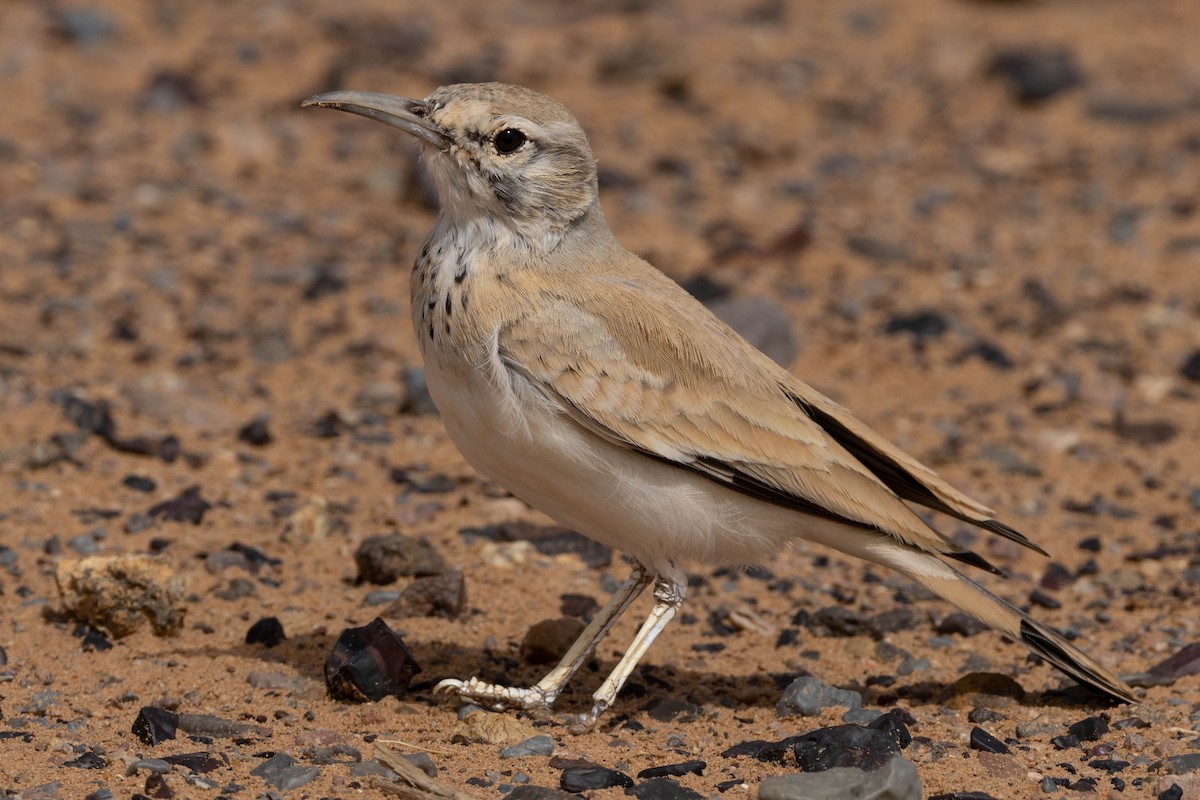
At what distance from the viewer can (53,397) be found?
28.7 ft

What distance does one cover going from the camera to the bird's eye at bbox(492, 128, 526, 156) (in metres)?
6.00

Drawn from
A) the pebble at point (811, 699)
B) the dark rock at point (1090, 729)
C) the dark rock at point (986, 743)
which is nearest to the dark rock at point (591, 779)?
the pebble at point (811, 699)

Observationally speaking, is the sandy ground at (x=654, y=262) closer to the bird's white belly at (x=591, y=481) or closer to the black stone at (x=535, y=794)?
the black stone at (x=535, y=794)

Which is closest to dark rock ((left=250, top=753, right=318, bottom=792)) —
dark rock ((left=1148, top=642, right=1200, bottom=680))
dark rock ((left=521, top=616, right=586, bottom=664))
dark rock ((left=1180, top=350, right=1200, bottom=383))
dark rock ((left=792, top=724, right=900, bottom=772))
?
dark rock ((left=521, top=616, right=586, bottom=664))

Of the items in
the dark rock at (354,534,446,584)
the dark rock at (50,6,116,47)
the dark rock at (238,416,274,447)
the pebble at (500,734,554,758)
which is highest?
the dark rock at (50,6,116,47)

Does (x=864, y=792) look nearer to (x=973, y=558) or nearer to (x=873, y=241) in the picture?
(x=973, y=558)

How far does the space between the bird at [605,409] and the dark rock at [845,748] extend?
758 millimetres

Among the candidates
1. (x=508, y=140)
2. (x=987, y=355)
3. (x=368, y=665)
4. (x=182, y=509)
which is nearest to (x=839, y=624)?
(x=368, y=665)

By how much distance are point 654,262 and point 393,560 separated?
463 cm

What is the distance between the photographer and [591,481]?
18.7ft

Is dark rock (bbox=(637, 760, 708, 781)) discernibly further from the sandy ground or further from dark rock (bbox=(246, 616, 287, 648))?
dark rock (bbox=(246, 616, 287, 648))

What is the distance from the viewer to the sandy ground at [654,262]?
20.1 ft

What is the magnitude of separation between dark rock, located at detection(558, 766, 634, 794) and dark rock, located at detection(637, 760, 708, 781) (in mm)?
78

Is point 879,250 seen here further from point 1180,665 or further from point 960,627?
point 1180,665
